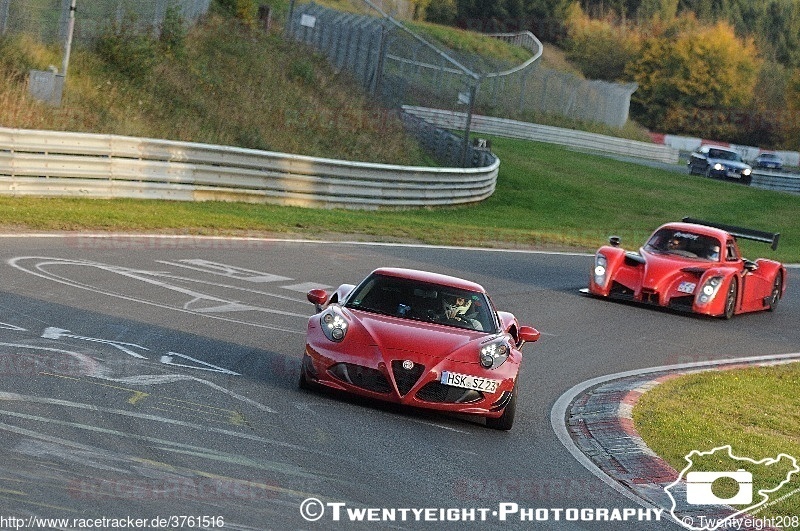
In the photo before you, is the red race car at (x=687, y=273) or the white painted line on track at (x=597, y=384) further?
the red race car at (x=687, y=273)

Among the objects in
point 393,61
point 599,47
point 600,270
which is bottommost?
point 600,270

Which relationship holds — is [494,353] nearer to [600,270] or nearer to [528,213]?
[600,270]

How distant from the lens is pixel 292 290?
52.1ft

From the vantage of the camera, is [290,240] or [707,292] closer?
[707,292]

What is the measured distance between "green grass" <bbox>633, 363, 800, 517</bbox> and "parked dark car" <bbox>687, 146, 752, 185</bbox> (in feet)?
132

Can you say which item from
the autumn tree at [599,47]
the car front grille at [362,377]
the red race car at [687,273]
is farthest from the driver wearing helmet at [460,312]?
the autumn tree at [599,47]

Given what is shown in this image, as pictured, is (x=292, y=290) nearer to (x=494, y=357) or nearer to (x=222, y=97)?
(x=494, y=357)

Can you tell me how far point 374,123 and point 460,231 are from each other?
12637mm

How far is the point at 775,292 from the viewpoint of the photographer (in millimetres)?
20594

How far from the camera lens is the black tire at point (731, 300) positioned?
61.8 ft

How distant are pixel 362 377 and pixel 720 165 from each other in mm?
46525

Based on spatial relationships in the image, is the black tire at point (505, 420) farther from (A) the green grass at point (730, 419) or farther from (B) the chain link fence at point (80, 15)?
(B) the chain link fence at point (80, 15)

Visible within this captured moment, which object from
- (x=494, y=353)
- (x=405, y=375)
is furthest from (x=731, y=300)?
(x=405, y=375)

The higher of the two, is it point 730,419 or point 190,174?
point 730,419
